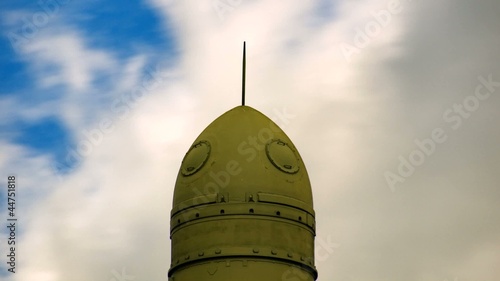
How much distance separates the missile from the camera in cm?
4688

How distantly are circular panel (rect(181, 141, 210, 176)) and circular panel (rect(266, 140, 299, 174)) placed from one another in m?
2.24

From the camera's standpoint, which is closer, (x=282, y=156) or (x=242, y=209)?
(x=242, y=209)

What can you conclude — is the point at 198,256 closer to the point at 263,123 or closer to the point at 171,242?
the point at 171,242

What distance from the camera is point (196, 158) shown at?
161ft

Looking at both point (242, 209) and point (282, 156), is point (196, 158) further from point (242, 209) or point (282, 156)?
point (282, 156)

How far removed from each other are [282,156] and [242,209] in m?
2.78

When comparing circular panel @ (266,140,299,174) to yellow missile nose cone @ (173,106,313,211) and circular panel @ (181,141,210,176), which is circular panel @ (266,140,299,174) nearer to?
yellow missile nose cone @ (173,106,313,211)

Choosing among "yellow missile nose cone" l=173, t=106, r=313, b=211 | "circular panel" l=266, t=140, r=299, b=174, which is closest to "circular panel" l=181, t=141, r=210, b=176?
"yellow missile nose cone" l=173, t=106, r=313, b=211

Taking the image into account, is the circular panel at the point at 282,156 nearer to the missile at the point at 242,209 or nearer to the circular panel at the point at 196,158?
the missile at the point at 242,209

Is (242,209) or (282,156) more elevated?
(282,156)

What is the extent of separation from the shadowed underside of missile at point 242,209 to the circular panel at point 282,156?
0.12 feet

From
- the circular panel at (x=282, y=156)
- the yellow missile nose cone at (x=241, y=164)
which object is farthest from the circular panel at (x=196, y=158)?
the circular panel at (x=282, y=156)

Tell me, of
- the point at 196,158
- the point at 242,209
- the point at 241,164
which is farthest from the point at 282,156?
the point at 196,158

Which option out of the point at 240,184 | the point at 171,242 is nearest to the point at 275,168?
the point at 240,184
